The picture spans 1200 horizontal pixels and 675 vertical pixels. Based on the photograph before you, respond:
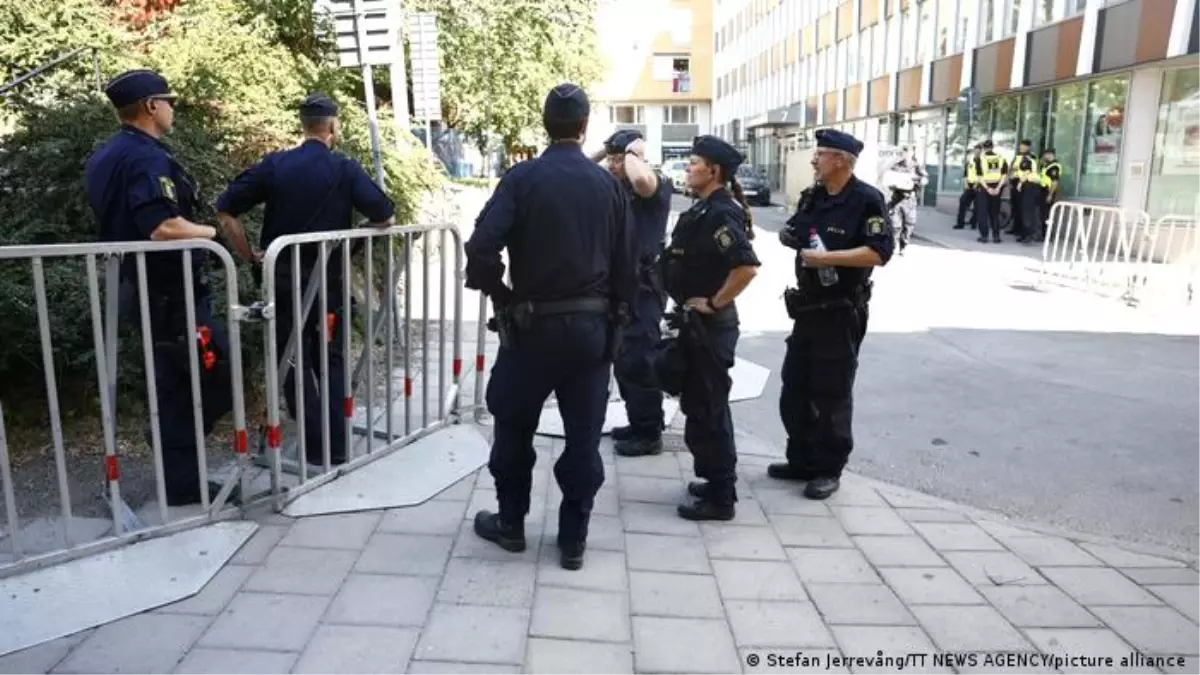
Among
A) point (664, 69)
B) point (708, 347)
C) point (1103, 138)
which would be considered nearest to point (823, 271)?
point (708, 347)

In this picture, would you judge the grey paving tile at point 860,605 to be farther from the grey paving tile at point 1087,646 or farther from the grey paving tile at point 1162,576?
the grey paving tile at point 1162,576

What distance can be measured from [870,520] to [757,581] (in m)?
0.92

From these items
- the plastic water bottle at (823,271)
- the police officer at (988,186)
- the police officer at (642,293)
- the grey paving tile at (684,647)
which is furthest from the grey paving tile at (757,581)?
the police officer at (988,186)

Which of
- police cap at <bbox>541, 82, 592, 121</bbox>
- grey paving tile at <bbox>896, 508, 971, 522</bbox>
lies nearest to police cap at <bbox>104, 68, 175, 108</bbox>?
police cap at <bbox>541, 82, 592, 121</bbox>

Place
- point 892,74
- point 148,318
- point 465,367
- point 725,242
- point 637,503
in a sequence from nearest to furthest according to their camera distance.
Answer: point 148,318
point 725,242
point 637,503
point 465,367
point 892,74

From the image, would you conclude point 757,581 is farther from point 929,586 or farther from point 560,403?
point 560,403

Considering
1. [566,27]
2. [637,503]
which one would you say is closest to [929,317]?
[637,503]

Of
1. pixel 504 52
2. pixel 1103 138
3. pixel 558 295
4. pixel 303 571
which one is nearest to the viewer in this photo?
pixel 558 295

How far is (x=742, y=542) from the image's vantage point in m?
3.83

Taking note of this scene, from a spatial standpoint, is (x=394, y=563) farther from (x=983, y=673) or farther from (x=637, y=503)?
(x=983, y=673)

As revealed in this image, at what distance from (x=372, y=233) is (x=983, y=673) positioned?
318 cm

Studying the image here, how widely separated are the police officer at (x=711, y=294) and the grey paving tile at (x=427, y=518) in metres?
1.04

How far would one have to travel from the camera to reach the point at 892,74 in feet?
90.5

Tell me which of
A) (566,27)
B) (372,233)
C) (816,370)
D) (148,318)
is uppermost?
(566,27)
